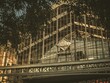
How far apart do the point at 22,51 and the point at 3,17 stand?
4211mm

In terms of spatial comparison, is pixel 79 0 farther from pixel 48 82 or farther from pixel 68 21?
pixel 68 21

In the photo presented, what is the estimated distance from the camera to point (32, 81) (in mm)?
9977

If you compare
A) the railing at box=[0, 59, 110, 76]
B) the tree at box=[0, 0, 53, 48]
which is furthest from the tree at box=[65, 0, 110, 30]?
the railing at box=[0, 59, 110, 76]

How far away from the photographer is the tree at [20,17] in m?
8.00

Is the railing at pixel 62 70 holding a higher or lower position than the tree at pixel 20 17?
lower

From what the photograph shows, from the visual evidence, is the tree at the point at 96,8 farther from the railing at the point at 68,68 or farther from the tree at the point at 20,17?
the railing at the point at 68,68

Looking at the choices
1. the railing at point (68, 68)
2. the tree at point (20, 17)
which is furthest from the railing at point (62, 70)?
the tree at point (20, 17)

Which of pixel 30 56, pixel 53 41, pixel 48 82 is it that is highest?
pixel 53 41

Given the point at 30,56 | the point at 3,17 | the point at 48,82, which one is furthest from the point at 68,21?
the point at 3,17

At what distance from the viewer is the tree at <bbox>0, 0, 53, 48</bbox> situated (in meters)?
8.00

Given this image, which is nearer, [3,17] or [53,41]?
[3,17]

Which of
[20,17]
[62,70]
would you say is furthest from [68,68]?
[20,17]

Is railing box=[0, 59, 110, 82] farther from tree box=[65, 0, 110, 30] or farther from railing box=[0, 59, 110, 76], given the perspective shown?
tree box=[65, 0, 110, 30]

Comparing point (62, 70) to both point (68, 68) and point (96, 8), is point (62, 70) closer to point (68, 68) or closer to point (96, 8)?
point (68, 68)
